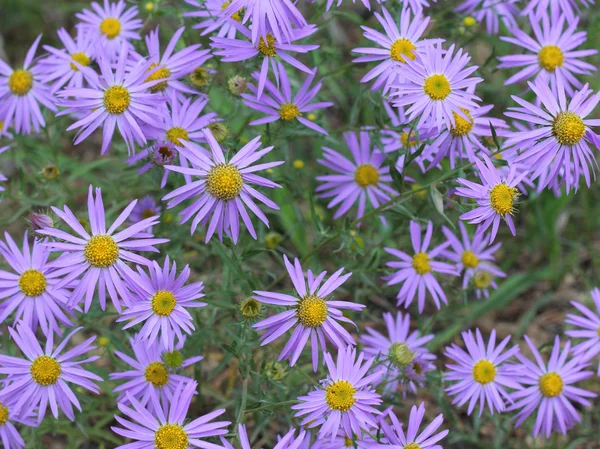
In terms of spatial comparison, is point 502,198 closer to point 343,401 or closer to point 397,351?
point 397,351

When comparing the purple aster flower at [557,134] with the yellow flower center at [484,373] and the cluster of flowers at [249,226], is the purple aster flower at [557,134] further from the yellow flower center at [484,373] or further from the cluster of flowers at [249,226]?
the yellow flower center at [484,373]

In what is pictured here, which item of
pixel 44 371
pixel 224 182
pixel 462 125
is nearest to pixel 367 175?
pixel 462 125

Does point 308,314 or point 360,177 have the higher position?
point 360,177

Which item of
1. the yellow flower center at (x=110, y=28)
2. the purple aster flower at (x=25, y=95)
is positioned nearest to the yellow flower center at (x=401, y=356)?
the purple aster flower at (x=25, y=95)

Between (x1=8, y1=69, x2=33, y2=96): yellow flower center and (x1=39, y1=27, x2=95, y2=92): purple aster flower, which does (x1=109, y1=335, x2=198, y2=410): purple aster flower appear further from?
(x1=8, y1=69, x2=33, y2=96): yellow flower center

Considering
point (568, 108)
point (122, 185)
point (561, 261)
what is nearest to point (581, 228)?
point (561, 261)

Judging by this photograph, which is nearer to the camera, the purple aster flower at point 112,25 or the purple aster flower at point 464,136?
the purple aster flower at point 464,136
